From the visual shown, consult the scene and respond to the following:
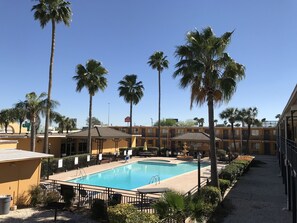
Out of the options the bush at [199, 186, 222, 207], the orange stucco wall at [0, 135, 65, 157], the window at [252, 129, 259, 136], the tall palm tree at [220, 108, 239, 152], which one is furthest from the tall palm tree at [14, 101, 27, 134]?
the window at [252, 129, 259, 136]

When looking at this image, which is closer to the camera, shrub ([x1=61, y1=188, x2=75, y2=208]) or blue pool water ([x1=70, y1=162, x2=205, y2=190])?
shrub ([x1=61, y1=188, x2=75, y2=208])

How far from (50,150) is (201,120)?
2342 inches

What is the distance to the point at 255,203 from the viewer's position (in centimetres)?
1512

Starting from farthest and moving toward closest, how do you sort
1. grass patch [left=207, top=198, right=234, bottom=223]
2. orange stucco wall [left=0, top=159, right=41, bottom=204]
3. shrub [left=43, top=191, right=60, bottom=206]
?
shrub [left=43, top=191, right=60, bottom=206] → orange stucco wall [left=0, top=159, right=41, bottom=204] → grass patch [left=207, top=198, right=234, bottom=223]

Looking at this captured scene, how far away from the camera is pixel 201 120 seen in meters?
83.9

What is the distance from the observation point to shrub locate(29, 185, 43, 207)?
13.8m

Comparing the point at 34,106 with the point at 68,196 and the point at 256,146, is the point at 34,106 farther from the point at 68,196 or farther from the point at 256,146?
the point at 256,146

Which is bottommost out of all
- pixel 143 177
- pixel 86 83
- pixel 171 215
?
pixel 143 177

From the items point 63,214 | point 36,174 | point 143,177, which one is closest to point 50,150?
point 143,177

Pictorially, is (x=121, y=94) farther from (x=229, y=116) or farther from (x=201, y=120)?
(x=201, y=120)

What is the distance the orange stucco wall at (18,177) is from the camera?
12703 mm

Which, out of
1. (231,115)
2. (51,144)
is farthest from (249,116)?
(51,144)

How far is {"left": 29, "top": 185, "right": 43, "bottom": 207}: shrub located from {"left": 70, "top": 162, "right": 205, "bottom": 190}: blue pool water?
7.41 meters

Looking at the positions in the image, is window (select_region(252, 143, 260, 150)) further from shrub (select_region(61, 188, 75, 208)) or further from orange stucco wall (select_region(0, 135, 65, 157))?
shrub (select_region(61, 188, 75, 208))
